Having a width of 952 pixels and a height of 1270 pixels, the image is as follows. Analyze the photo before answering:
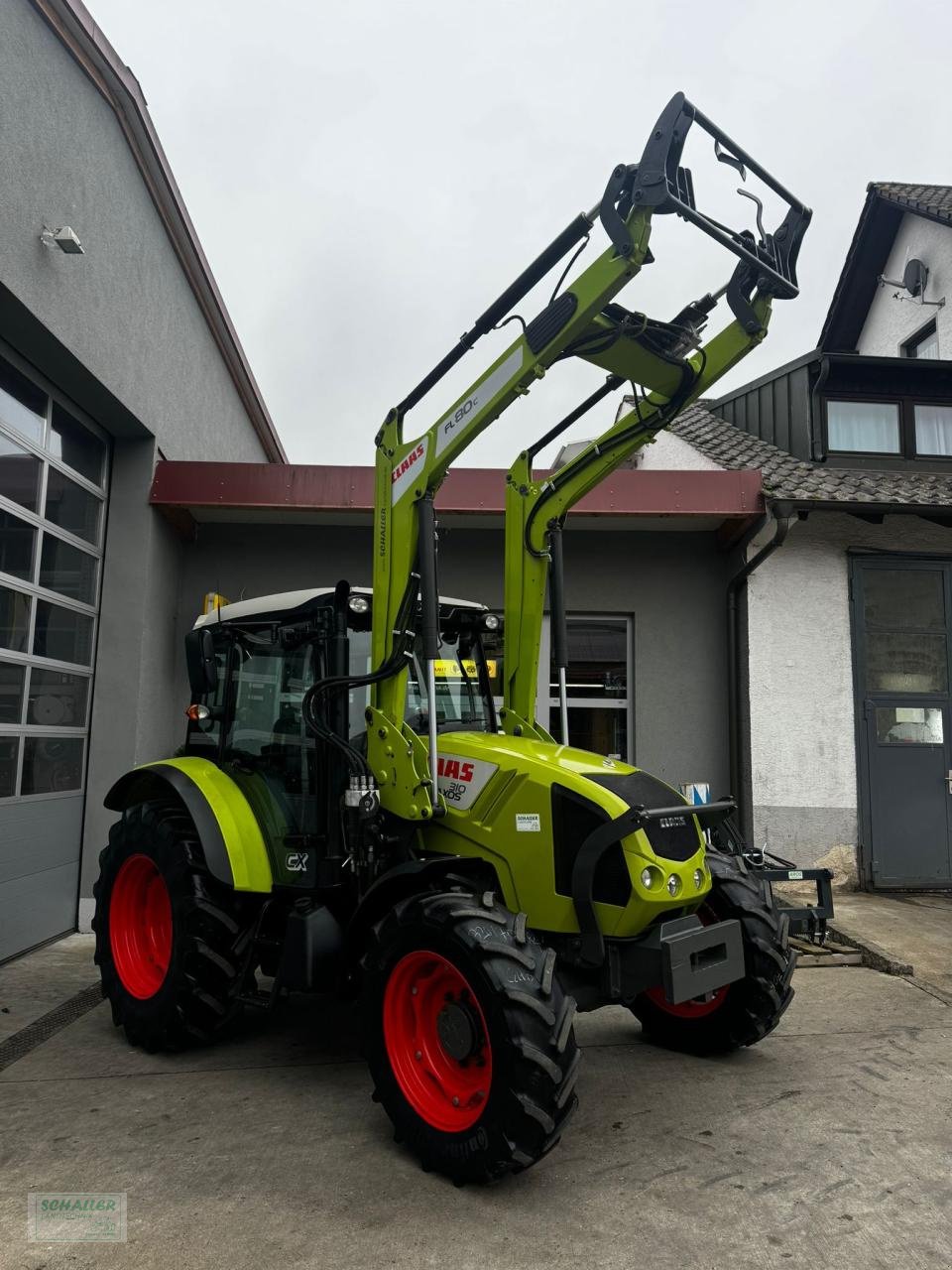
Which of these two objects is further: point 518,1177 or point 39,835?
point 39,835

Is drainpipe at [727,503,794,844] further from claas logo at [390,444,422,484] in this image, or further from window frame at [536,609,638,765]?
claas logo at [390,444,422,484]

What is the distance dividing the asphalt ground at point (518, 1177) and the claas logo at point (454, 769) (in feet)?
4.39

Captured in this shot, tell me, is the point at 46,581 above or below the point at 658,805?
above

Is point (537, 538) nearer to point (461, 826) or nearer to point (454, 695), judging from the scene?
point (454, 695)

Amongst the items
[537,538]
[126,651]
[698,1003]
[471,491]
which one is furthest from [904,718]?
[126,651]

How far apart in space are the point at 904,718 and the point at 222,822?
6381 millimetres

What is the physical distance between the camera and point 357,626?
4.10 metres

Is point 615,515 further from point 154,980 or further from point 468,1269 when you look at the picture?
point 468,1269

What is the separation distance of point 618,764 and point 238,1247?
7.01 feet

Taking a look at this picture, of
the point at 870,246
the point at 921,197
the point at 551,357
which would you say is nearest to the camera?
the point at 551,357

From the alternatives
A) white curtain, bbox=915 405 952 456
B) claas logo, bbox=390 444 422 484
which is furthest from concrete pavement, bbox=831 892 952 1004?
white curtain, bbox=915 405 952 456

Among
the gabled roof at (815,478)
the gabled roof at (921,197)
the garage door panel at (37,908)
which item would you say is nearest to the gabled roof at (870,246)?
the gabled roof at (921,197)

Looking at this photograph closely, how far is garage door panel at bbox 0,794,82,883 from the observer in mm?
5766

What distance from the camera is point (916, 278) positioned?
39.2 feet
